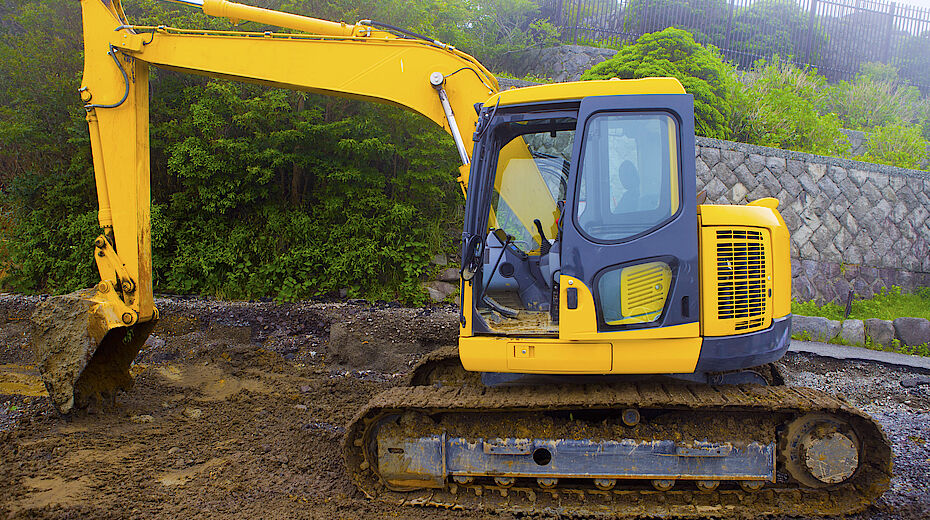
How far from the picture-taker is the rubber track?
3.39 metres

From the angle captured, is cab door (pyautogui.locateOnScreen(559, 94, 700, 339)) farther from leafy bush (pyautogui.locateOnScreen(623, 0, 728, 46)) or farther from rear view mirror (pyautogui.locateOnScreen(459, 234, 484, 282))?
leafy bush (pyautogui.locateOnScreen(623, 0, 728, 46))

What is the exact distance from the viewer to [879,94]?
1420 cm

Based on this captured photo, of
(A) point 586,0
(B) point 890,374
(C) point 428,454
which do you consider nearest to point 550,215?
(C) point 428,454

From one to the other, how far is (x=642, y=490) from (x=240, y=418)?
319 centimetres

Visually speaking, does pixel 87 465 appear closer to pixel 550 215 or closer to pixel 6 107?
pixel 550 215

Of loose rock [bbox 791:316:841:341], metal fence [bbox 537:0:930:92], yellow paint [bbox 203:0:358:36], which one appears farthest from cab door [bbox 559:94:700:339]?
metal fence [bbox 537:0:930:92]


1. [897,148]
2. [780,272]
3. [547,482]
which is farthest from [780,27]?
[547,482]

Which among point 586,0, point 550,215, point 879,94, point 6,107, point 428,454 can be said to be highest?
point 586,0

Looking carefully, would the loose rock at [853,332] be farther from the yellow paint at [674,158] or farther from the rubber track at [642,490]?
the yellow paint at [674,158]

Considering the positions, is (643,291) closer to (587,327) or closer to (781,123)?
(587,327)

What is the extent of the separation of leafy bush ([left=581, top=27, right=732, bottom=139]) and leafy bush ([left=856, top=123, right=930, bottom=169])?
10.4 feet

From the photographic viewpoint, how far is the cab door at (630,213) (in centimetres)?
324

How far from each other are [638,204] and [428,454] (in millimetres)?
1984

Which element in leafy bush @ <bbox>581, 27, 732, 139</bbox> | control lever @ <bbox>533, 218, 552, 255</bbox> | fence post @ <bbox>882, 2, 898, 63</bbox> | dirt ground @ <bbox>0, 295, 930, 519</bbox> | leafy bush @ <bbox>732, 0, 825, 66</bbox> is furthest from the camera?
fence post @ <bbox>882, 2, 898, 63</bbox>
